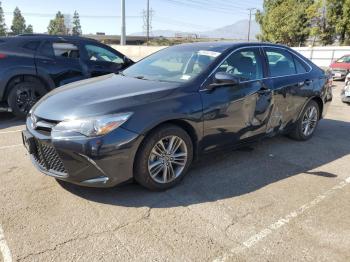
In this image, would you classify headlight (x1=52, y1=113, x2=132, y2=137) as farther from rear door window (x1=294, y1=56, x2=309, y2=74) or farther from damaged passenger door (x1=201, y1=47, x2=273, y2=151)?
rear door window (x1=294, y1=56, x2=309, y2=74)

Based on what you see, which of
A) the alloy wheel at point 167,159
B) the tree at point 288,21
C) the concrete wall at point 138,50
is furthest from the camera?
the tree at point 288,21

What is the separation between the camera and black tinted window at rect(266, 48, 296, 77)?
16.5ft

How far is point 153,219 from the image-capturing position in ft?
10.8

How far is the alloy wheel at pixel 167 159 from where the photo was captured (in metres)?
3.70

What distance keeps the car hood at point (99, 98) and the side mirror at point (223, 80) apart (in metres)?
0.46

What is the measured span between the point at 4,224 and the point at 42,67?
4.58m

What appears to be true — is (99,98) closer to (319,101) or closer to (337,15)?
(319,101)

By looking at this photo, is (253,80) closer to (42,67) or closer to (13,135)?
(13,135)

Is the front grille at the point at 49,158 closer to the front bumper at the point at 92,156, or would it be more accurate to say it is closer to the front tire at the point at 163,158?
the front bumper at the point at 92,156

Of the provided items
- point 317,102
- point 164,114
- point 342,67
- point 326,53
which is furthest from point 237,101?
point 326,53

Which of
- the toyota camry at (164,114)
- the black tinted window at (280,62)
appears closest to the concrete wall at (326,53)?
the black tinted window at (280,62)

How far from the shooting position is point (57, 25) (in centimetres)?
10631

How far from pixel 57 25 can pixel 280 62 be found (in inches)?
4390

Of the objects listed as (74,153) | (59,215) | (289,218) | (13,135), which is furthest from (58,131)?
(13,135)
